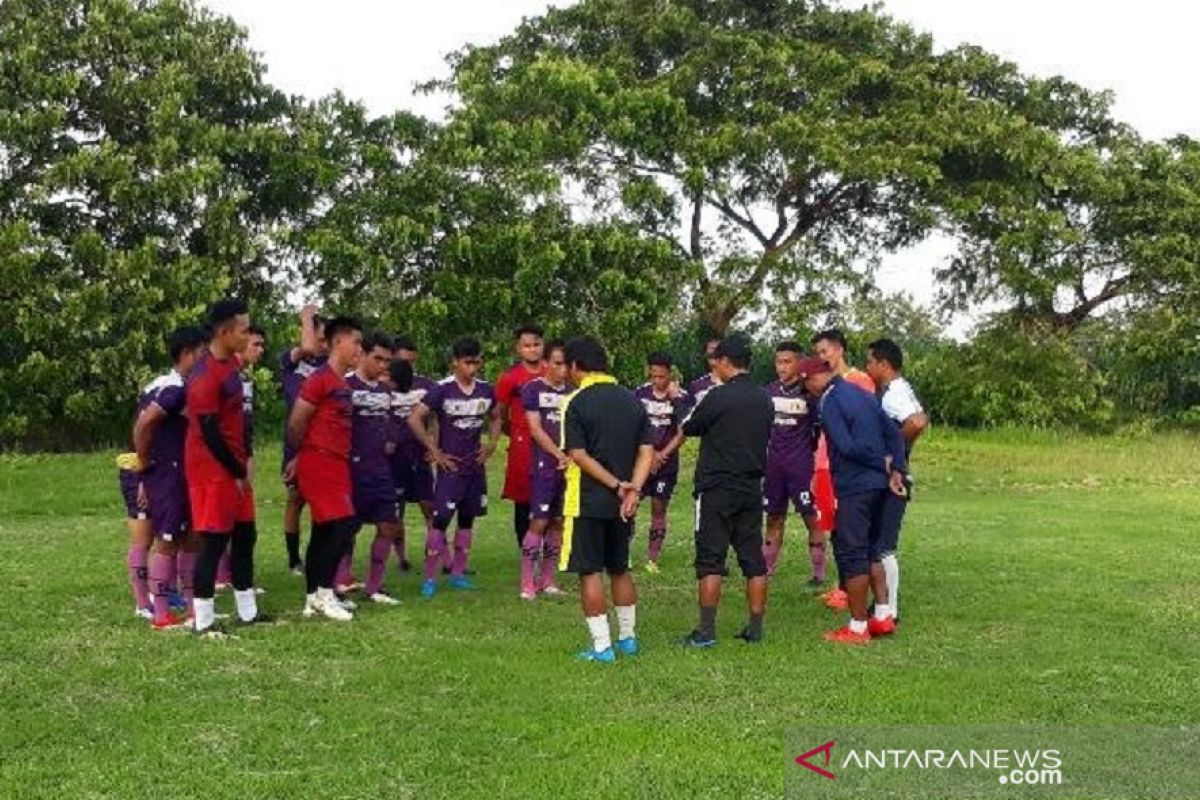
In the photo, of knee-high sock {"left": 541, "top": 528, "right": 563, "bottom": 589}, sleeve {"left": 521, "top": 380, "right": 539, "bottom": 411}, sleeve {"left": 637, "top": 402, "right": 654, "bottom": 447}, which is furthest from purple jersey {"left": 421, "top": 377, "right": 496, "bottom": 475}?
sleeve {"left": 637, "top": 402, "right": 654, "bottom": 447}

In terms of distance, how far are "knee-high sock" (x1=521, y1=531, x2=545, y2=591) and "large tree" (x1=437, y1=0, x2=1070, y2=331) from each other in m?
15.1

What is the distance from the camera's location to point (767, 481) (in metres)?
9.74

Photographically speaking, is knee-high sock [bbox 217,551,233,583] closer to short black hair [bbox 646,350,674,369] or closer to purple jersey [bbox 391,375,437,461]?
purple jersey [bbox 391,375,437,461]

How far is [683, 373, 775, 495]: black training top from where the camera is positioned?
7.62 m

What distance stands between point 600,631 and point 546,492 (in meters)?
2.26

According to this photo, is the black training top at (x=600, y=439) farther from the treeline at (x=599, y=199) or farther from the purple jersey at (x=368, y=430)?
the treeline at (x=599, y=199)

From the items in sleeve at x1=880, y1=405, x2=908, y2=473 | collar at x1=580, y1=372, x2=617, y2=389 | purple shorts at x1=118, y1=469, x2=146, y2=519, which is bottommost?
purple shorts at x1=118, y1=469, x2=146, y2=519

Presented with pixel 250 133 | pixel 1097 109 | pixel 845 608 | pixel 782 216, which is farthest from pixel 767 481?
pixel 1097 109

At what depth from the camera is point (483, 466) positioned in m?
9.76

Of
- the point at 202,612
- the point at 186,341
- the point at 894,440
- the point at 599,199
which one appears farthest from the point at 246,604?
the point at 599,199

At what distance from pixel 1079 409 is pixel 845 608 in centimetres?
2041

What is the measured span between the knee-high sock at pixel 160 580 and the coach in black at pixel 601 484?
2.55 m

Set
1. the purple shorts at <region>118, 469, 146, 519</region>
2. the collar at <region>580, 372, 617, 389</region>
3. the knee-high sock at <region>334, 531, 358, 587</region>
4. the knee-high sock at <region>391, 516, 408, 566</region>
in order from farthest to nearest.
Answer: the knee-high sock at <region>391, 516, 408, 566</region> → the knee-high sock at <region>334, 531, 358, 587</region> → the purple shorts at <region>118, 469, 146, 519</region> → the collar at <region>580, 372, 617, 389</region>

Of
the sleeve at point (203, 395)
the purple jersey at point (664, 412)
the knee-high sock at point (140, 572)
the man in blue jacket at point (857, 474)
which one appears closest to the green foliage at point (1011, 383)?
the purple jersey at point (664, 412)
